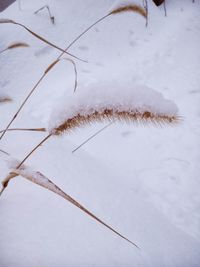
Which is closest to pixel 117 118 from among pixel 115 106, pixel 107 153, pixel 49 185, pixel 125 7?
pixel 115 106

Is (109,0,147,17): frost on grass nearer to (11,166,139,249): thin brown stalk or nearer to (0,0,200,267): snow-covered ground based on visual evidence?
(0,0,200,267): snow-covered ground

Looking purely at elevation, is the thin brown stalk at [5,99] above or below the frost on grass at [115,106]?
above

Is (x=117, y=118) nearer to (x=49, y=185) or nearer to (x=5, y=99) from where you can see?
(x=49, y=185)

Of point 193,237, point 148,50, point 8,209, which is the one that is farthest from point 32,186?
point 148,50

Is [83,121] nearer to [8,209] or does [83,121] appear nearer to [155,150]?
[8,209]

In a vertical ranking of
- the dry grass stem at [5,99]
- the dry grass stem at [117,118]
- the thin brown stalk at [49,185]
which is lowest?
the thin brown stalk at [49,185]

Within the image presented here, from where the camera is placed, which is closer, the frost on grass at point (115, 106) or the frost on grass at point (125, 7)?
the frost on grass at point (115, 106)

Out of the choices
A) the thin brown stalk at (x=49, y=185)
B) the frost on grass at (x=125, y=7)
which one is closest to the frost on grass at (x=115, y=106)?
the thin brown stalk at (x=49, y=185)

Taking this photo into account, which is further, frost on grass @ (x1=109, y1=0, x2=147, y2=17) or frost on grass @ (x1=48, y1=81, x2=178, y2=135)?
frost on grass @ (x1=109, y1=0, x2=147, y2=17)

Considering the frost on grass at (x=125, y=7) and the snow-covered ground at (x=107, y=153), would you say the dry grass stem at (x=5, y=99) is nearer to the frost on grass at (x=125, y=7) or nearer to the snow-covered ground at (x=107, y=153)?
the snow-covered ground at (x=107, y=153)

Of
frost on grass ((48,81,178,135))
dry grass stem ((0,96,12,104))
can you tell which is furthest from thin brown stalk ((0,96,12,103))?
frost on grass ((48,81,178,135))
